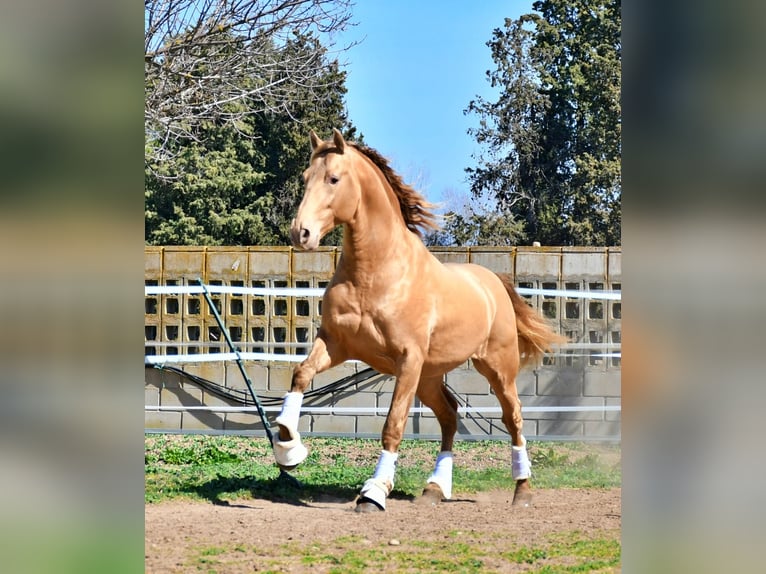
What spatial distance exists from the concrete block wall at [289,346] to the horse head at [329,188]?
249cm

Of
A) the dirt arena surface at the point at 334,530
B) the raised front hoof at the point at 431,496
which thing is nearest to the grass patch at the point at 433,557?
the dirt arena surface at the point at 334,530

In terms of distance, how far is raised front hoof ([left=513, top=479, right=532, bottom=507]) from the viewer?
4.66 m

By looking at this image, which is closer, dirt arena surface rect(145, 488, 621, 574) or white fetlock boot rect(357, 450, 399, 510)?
dirt arena surface rect(145, 488, 621, 574)

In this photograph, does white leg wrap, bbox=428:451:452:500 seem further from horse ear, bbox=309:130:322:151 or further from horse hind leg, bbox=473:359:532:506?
horse ear, bbox=309:130:322:151

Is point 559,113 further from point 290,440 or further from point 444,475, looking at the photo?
point 290,440

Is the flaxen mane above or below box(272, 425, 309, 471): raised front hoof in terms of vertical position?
above

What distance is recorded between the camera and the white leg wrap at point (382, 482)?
4.05m

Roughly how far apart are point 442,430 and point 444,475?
27 cm

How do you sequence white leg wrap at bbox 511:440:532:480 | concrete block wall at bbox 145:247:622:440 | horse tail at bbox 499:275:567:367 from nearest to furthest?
white leg wrap at bbox 511:440:532:480 → horse tail at bbox 499:275:567:367 → concrete block wall at bbox 145:247:622:440

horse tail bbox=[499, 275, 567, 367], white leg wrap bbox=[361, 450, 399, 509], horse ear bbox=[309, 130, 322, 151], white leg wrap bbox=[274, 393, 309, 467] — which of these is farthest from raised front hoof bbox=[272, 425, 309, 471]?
horse tail bbox=[499, 275, 567, 367]

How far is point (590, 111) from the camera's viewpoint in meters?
5.14

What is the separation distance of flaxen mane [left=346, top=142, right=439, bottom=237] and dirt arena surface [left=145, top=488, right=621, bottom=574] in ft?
4.65

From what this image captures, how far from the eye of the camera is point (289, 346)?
23.4ft
